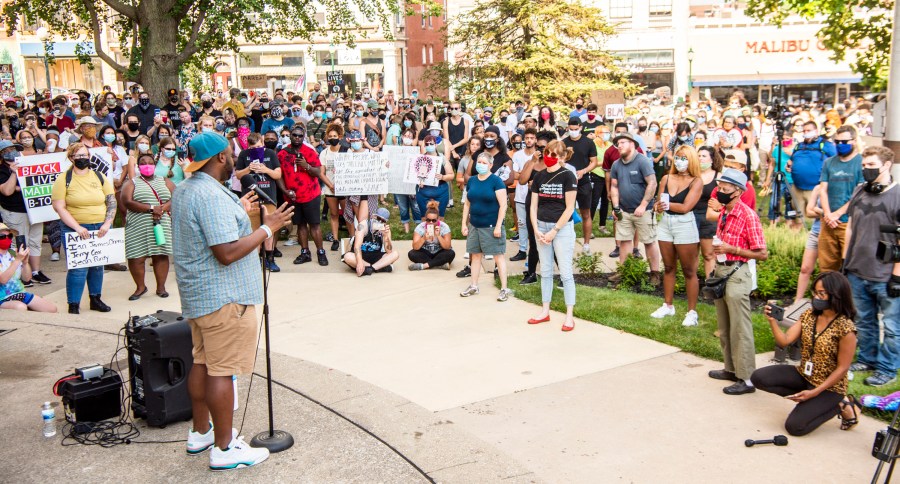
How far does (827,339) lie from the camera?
5.81m

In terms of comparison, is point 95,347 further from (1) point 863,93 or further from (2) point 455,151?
(1) point 863,93

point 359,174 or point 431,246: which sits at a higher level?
point 359,174

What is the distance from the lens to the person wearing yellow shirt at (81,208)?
9.45 metres

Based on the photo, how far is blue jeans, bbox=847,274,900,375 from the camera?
267 inches

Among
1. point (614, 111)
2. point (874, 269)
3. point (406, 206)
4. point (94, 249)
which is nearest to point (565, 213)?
point (874, 269)

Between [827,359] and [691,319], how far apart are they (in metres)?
2.57

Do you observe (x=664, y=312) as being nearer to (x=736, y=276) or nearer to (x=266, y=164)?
(x=736, y=276)

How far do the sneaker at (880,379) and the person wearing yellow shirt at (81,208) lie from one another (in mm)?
8240

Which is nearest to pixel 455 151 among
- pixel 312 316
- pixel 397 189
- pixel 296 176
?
pixel 397 189

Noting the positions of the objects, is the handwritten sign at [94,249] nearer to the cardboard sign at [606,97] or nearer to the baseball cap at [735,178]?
the baseball cap at [735,178]

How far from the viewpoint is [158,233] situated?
10078 millimetres

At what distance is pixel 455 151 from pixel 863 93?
3595 cm

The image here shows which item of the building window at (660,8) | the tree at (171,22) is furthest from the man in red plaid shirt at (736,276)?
the building window at (660,8)

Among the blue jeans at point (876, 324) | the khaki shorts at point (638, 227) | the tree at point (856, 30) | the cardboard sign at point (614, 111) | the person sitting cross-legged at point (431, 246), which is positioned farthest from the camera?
the cardboard sign at point (614, 111)
